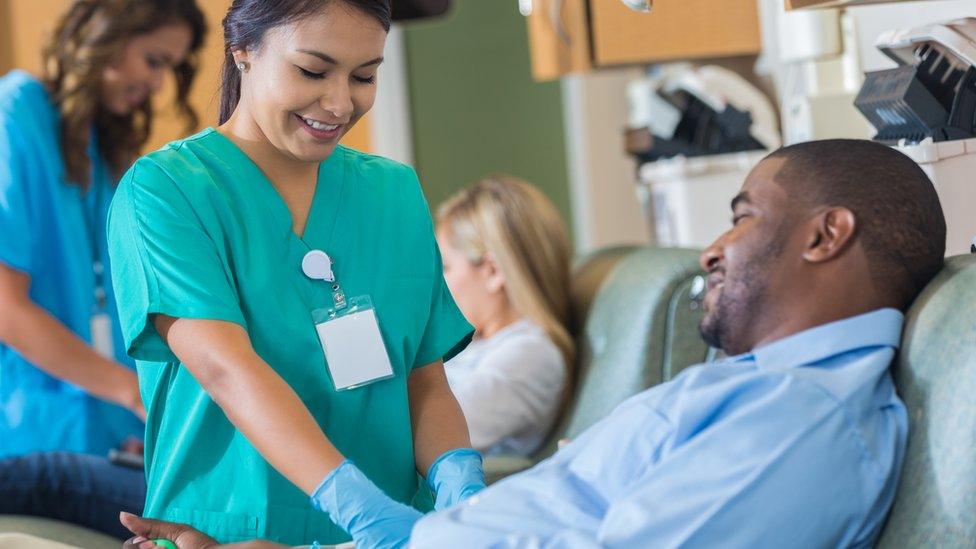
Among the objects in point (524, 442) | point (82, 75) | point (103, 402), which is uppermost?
point (82, 75)

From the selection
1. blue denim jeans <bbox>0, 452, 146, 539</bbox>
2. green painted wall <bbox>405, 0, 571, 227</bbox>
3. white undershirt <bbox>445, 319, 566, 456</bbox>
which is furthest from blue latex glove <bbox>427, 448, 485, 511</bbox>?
green painted wall <bbox>405, 0, 571, 227</bbox>

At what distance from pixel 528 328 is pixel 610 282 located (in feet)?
0.65

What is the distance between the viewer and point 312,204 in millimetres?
1538

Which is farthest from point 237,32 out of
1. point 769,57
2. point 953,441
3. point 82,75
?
point 769,57

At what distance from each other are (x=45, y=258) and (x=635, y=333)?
115 centimetres

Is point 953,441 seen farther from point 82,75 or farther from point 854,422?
point 82,75

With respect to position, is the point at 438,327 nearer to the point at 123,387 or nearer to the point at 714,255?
the point at 714,255

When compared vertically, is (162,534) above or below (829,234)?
below

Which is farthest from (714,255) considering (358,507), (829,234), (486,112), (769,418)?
(486,112)

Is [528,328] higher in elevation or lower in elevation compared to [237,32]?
lower

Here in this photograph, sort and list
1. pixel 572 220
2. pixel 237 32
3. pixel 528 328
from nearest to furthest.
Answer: pixel 237 32 < pixel 528 328 < pixel 572 220

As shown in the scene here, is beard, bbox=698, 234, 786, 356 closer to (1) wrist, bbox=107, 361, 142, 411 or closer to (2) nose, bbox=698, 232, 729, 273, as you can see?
(2) nose, bbox=698, 232, 729, 273

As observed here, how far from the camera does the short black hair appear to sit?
54.5 inches

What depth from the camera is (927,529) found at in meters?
1.22
